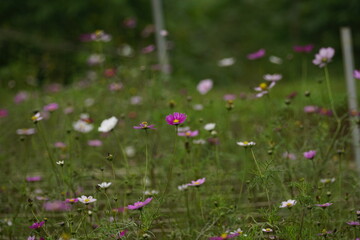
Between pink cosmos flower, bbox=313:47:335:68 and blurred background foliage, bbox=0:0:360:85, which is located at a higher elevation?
pink cosmos flower, bbox=313:47:335:68

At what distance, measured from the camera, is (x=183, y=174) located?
1945mm

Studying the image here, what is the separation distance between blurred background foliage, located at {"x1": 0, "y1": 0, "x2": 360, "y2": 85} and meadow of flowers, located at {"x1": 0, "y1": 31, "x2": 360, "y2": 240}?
132cm

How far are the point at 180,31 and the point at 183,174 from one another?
4.97 metres

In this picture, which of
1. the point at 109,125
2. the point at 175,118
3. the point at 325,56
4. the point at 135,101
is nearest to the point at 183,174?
the point at 109,125

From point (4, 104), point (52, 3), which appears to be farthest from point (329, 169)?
point (52, 3)

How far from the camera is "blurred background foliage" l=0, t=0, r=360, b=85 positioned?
4.73m

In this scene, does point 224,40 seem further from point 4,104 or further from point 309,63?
point 4,104

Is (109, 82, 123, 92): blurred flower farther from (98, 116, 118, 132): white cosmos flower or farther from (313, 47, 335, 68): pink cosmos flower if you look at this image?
(313, 47, 335, 68): pink cosmos flower

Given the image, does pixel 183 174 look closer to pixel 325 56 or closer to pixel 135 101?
pixel 325 56

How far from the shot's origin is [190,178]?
1808 mm

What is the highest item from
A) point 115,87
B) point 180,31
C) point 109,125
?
point 109,125

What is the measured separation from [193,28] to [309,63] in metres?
2.03

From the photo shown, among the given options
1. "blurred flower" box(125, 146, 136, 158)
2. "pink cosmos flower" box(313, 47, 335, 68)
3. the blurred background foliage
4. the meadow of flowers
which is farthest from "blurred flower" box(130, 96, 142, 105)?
"pink cosmos flower" box(313, 47, 335, 68)

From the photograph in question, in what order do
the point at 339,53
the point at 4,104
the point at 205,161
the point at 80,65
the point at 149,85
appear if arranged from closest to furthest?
the point at 205,161 < the point at 149,85 < the point at 4,104 < the point at 80,65 < the point at 339,53
